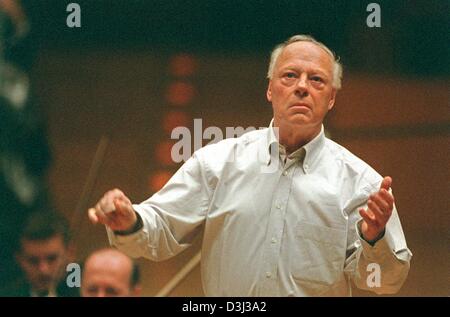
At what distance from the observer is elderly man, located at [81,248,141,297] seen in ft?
7.54

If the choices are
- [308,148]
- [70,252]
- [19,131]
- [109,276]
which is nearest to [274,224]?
[308,148]

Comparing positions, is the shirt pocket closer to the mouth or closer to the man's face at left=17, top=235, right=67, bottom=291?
the mouth

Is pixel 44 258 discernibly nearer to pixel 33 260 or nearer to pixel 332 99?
pixel 33 260

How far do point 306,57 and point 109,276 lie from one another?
69 cm

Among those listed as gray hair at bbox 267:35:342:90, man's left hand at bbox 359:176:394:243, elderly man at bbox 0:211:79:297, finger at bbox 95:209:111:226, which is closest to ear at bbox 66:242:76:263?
elderly man at bbox 0:211:79:297

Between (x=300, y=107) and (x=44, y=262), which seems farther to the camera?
(x=44, y=262)

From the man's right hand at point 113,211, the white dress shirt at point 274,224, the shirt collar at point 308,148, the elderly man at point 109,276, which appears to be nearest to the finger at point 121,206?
the man's right hand at point 113,211

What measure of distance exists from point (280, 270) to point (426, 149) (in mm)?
570

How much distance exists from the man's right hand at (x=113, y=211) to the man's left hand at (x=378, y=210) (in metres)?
0.50

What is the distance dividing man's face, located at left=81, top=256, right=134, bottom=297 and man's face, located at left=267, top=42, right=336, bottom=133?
0.50 meters

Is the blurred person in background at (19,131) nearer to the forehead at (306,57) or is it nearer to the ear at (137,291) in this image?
the ear at (137,291)

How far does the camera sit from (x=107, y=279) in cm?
230

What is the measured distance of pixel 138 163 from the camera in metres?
2.52
